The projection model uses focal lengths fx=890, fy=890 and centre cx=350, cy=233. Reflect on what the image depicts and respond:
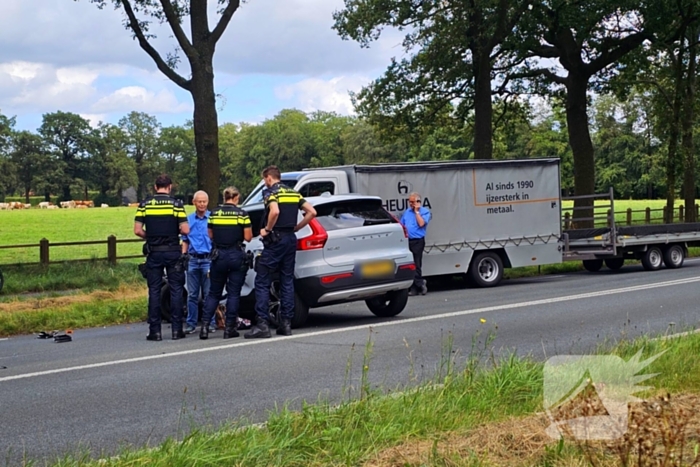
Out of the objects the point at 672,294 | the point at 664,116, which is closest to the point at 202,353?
the point at 672,294

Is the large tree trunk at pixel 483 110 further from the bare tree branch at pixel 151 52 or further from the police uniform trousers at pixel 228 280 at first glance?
the police uniform trousers at pixel 228 280

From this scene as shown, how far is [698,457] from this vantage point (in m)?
4.42

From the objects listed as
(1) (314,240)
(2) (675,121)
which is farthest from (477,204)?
(2) (675,121)

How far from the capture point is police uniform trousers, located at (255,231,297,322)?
1069 centimetres

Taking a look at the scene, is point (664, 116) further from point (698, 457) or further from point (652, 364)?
point (698, 457)

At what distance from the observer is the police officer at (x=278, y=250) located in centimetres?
1066

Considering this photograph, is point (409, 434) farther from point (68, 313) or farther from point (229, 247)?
point (68, 313)

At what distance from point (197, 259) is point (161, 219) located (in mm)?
1418

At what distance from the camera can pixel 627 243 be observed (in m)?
20.8

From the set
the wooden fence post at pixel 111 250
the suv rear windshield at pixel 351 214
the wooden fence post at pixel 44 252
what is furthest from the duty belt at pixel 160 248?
the wooden fence post at pixel 111 250

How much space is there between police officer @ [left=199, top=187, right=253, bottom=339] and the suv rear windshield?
3.81 ft

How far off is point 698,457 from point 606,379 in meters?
1.45

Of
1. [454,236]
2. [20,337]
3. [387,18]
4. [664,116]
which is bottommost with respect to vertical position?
[20,337]

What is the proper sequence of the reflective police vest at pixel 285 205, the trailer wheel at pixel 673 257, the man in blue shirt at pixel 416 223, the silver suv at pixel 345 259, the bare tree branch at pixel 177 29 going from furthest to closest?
the trailer wheel at pixel 673 257
the bare tree branch at pixel 177 29
the man in blue shirt at pixel 416 223
the silver suv at pixel 345 259
the reflective police vest at pixel 285 205
